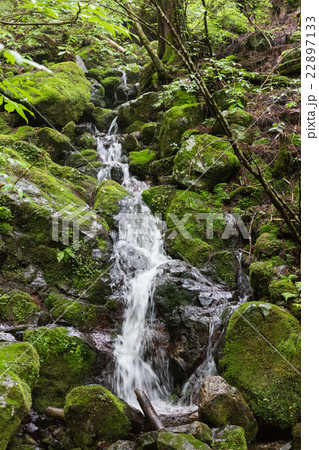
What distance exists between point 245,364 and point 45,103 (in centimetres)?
967

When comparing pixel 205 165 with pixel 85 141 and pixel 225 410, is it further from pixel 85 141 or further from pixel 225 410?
pixel 225 410

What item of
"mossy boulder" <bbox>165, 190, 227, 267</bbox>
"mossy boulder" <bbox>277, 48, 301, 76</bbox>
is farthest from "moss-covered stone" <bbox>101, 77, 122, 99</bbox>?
"mossy boulder" <bbox>165, 190, 227, 267</bbox>

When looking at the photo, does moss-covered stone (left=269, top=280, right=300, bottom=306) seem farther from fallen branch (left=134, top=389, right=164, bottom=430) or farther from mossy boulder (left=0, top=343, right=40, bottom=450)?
mossy boulder (left=0, top=343, right=40, bottom=450)

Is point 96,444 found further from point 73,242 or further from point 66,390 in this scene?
point 73,242

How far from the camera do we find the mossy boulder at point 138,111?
11.6m

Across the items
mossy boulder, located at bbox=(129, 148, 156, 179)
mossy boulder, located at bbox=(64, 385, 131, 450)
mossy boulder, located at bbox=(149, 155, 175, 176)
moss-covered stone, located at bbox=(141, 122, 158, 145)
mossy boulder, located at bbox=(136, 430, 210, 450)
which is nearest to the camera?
mossy boulder, located at bbox=(136, 430, 210, 450)

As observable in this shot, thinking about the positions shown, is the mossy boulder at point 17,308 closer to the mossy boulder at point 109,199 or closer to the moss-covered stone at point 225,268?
the mossy boulder at point 109,199

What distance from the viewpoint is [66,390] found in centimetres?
444

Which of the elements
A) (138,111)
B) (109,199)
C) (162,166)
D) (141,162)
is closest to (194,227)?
(109,199)

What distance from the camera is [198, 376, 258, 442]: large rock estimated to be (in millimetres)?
3600

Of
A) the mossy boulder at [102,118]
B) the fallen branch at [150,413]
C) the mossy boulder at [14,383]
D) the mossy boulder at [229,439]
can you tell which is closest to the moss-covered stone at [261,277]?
the mossy boulder at [229,439]

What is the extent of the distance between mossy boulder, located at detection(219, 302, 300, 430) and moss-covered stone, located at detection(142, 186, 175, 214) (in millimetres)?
3901

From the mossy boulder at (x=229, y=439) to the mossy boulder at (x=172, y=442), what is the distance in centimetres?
35

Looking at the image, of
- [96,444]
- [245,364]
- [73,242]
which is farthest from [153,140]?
[96,444]
